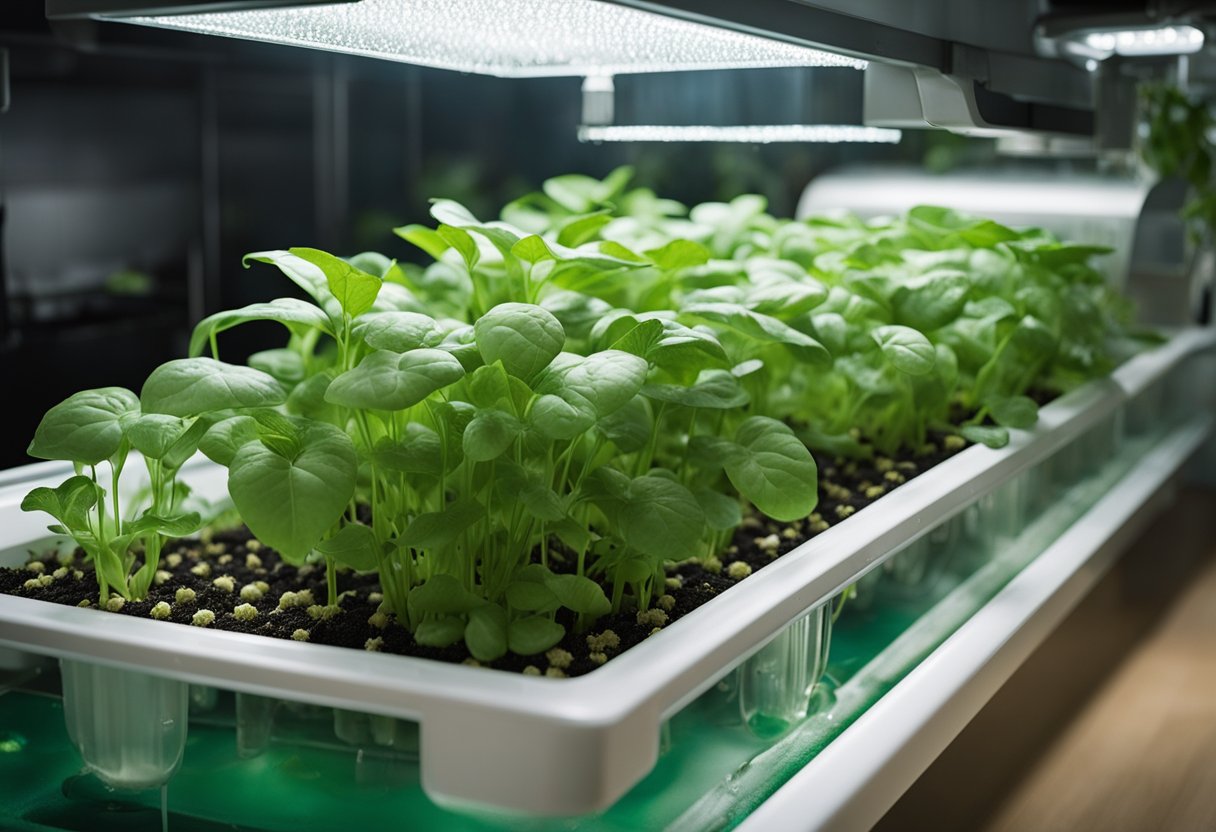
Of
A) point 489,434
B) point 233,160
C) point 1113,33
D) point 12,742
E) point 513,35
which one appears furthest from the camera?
point 233,160

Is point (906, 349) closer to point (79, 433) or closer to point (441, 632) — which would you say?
point (441, 632)

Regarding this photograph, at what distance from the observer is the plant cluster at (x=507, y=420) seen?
2.69 ft

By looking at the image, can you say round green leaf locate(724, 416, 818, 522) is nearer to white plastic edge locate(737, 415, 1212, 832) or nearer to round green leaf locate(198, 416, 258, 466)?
white plastic edge locate(737, 415, 1212, 832)

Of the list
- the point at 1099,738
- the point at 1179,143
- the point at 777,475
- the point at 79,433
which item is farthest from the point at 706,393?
the point at 1179,143

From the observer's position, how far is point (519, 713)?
664mm

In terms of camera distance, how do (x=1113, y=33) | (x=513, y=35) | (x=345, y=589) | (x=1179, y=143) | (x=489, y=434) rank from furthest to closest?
1. (x=1179, y=143)
2. (x=1113, y=33)
3. (x=513, y=35)
4. (x=345, y=589)
5. (x=489, y=434)

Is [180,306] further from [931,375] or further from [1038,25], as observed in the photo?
[1038,25]

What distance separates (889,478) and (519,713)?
2.32 feet

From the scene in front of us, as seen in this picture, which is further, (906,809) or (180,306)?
(180,306)

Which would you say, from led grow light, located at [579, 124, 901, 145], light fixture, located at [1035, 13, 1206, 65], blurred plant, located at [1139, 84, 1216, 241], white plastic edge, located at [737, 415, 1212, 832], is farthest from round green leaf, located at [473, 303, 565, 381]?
blurred plant, located at [1139, 84, 1216, 241]

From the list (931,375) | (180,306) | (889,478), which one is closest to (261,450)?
(889,478)

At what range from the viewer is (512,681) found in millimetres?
700

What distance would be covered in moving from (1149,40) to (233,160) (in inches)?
53.4

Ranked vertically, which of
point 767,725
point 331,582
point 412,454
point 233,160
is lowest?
point 767,725
